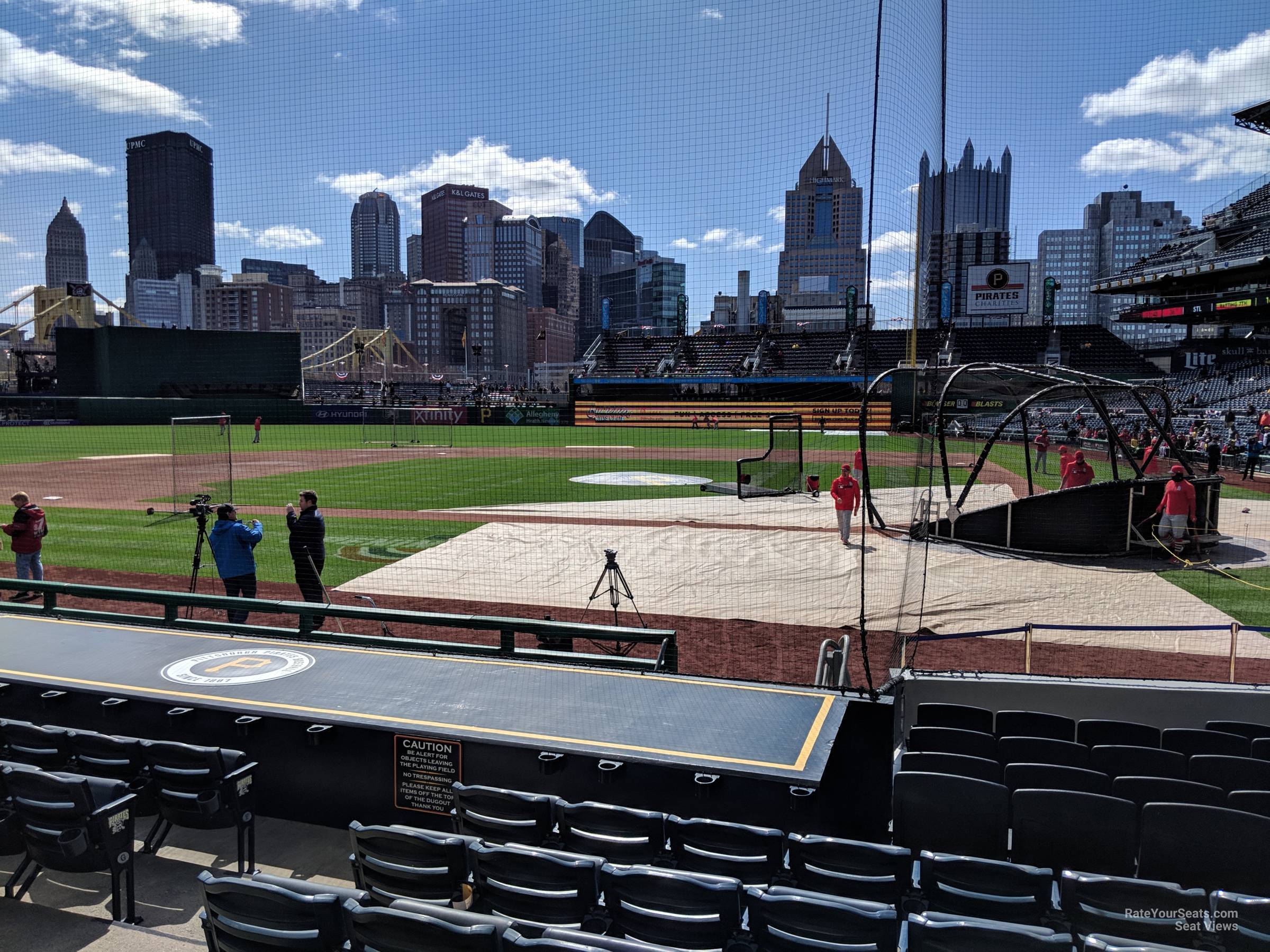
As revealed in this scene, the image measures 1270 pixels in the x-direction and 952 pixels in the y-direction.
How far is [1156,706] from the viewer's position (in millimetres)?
6734

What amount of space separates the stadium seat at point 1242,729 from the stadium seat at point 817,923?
4191mm

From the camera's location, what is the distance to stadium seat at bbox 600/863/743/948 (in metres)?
3.34

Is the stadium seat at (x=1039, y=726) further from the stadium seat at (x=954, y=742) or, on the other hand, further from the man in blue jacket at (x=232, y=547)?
the man in blue jacket at (x=232, y=547)

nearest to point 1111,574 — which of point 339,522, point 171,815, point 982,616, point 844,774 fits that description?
point 982,616

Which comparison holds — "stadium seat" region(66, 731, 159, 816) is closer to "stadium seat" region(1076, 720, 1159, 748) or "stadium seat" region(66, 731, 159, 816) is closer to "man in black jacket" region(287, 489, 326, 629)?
"man in black jacket" region(287, 489, 326, 629)

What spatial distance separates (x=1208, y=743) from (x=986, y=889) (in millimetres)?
2957

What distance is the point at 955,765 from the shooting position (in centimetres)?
485

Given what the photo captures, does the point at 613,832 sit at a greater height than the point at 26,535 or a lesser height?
lesser

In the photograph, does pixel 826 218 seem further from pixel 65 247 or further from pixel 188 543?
pixel 188 543

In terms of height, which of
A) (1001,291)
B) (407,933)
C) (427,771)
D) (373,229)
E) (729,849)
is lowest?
(427,771)

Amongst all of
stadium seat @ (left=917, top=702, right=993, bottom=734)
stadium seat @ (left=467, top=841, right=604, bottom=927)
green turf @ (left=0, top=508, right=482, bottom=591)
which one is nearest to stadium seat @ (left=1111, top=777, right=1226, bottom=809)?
stadium seat @ (left=917, top=702, right=993, bottom=734)

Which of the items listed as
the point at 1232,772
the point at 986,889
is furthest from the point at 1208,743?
the point at 986,889

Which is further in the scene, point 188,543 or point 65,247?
point 188,543

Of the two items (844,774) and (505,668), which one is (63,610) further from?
(844,774)
